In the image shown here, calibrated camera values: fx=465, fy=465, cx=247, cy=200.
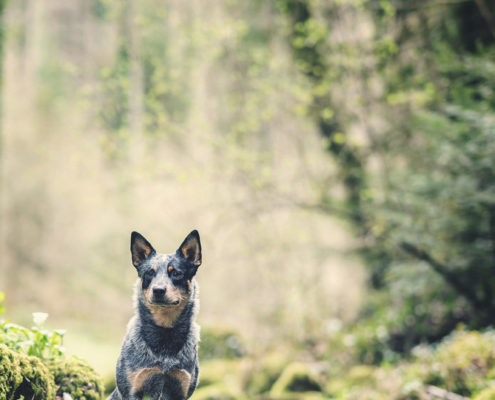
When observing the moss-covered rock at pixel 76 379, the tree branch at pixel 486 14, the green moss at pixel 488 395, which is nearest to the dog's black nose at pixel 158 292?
the moss-covered rock at pixel 76 379

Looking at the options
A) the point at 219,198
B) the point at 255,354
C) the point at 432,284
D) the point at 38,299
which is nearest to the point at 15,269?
the point at 38,299

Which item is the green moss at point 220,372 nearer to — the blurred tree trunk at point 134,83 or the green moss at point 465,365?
the green moss at point 465,365

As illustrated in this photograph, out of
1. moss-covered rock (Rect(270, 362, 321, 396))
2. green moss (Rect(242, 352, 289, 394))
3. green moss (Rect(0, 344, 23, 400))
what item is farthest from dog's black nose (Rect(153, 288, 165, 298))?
green moss (Rect(242, 352, 289, 394))

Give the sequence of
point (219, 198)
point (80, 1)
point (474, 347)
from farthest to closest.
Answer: point (80, 1)
point (219, 198)
point (474, 347)

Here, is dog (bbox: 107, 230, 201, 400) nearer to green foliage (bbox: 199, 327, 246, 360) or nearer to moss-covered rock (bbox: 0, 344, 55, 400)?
moss-covered rock (bbox: 0, 344, 55, 400)

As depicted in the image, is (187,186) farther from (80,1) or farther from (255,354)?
(80,1)

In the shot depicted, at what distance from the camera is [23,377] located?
8.85ft

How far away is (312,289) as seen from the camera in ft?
32.2

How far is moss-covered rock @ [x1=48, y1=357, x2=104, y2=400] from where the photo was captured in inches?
120

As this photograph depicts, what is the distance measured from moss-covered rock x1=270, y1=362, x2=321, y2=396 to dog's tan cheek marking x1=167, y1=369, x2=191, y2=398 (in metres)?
4.45

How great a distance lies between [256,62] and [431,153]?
413 cm

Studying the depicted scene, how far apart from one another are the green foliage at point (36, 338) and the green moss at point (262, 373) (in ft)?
16.5

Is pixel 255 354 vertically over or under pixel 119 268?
under

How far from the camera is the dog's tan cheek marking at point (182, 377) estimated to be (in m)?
2.59
